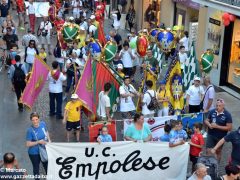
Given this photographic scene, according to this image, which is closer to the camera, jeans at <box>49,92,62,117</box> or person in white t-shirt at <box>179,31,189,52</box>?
jeans at <box>49,92,62,117</box>

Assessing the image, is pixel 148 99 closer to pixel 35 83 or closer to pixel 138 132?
pixel 138 132

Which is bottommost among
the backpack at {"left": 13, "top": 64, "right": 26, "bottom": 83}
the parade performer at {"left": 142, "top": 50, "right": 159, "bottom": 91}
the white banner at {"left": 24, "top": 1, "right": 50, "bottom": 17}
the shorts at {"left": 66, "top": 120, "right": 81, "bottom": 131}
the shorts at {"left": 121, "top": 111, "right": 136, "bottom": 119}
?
the shorts at {"left": 121, "top": 111, "right": 136, "bottom": 119}

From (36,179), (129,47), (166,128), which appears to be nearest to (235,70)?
(129,47)

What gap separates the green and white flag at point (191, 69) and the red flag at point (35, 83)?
371 centimetres

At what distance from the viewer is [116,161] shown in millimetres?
8938

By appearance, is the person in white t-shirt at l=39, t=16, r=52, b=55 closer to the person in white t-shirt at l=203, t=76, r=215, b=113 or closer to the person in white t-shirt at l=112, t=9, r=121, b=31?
the person in white t-shirt at l=112, t=9, r=121, b=31

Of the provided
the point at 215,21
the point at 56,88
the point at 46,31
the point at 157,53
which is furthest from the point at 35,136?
the point at 46,31

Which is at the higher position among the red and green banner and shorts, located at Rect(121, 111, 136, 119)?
the red and green banner

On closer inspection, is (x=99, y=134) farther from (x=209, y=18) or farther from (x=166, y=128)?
(x=209, y=18)

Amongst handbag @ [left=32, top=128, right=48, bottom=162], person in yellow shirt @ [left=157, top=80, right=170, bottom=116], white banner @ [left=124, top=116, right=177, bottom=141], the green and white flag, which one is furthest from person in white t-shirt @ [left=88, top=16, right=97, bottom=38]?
handbag @ [left=32, top=128, right=48, bottom=162]

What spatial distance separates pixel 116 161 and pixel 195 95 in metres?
3.66

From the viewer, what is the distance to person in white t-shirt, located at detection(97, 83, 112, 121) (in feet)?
36.8

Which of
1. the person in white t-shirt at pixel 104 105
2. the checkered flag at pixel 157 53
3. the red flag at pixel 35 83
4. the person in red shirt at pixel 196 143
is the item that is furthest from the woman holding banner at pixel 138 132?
the checkered flag at pixel 157 53

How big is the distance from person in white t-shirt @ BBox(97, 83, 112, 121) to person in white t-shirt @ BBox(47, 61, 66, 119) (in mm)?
1626
